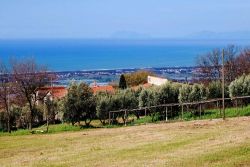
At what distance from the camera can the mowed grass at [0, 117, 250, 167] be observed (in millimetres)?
17969

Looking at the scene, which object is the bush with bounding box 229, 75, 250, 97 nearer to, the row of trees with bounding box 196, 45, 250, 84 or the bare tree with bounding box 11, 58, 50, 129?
the bare tree with bounding box 11, 58, 50, 129

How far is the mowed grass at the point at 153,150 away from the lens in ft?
59.0

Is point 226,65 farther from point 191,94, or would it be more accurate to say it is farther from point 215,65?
point 191,94

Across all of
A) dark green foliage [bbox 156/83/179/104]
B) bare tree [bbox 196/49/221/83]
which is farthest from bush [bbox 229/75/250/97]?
bare tree [bbox 196/49/221/83]

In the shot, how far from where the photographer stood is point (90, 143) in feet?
88.5

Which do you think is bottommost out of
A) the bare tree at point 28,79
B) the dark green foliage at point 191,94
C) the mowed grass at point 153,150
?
the mowed grass at point 153,150

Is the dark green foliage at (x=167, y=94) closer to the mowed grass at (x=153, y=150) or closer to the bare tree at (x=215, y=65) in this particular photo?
the mowed grass at (x=153, y=150)

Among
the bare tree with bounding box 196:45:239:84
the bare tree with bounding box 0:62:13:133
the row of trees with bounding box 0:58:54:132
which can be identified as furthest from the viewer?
the bare tree with bounding box 196:45:239:84

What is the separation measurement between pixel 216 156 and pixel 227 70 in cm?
6302

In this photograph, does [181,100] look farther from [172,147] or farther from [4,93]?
[172,147]

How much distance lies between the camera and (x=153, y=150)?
21.2 metres

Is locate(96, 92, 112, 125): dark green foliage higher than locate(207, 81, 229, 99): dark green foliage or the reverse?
→ the reverse

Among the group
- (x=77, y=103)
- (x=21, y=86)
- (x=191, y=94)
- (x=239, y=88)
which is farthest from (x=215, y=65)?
(x=77, y=103)

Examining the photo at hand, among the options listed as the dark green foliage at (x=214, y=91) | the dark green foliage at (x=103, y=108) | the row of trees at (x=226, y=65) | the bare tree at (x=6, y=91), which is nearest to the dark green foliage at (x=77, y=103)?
the dark green foliage at (x=103, y=108)
